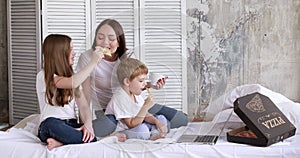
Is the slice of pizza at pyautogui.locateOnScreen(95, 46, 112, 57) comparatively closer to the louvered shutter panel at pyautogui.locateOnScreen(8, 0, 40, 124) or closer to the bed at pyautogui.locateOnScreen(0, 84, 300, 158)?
the bed at pyautogui.locateOnScreen(0, 84, 300, 158)

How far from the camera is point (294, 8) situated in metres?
4.26

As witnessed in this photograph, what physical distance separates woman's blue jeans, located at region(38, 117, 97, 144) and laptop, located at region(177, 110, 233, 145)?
1.48 feet

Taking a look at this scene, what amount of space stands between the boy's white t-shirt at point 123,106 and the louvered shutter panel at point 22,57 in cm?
187

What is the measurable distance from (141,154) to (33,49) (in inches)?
87.9

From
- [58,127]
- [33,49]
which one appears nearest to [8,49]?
[33,49]

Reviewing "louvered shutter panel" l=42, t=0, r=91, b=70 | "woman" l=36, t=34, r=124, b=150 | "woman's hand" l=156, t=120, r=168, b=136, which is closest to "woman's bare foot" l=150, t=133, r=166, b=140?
"woman's hand" l=156, t=120, r=168, b=136

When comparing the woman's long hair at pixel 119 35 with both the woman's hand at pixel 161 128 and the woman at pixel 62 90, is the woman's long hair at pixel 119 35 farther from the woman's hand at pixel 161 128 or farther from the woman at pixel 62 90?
the woman's hand at pixel 161 128

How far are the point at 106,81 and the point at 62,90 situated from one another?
0.22 m

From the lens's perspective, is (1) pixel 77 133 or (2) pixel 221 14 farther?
(2) pixel 221 14

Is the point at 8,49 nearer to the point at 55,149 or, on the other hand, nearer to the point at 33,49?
the point at 33,49

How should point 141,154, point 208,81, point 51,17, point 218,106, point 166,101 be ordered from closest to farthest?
point 141,154 < point 166,101 < point 218,106 < point 51,17 < point 208,81

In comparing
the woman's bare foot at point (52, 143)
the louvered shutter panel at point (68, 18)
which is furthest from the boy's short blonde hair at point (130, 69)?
the louvered shutter panel at point (68, 18)

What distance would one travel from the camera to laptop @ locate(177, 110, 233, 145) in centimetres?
246

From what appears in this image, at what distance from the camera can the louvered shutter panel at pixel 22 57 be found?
14.0 ft
